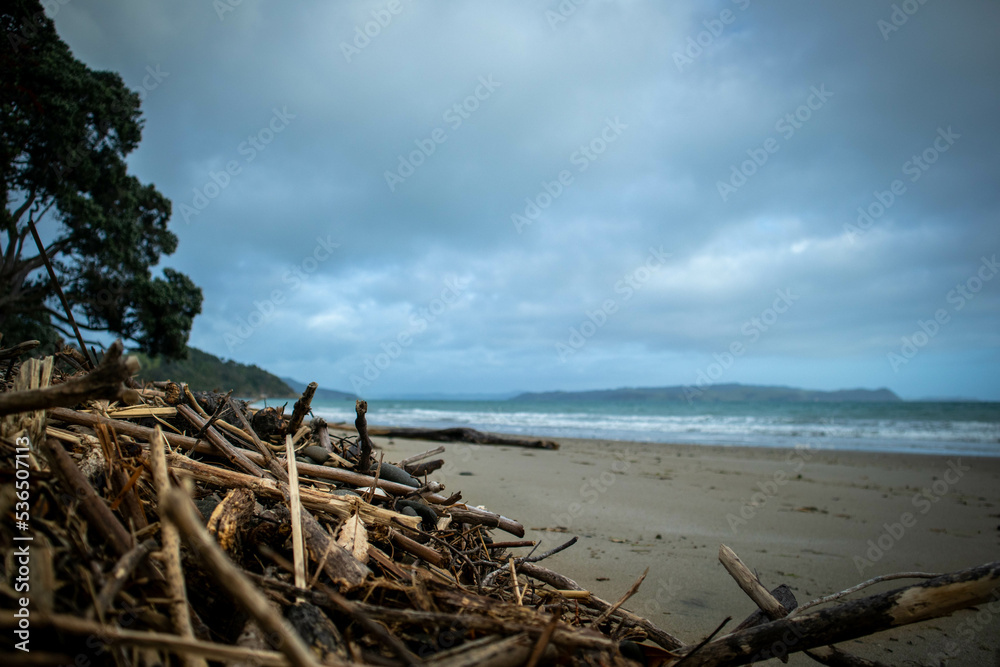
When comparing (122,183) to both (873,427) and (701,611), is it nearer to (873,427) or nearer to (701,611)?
(701,611)

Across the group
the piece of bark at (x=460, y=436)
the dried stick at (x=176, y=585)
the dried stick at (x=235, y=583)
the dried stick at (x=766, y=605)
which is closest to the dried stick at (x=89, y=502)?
the dried stick at (x=176, y=585)

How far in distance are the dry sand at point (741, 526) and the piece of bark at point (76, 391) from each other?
10.2ft

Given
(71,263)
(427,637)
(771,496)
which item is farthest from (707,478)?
(71,263)

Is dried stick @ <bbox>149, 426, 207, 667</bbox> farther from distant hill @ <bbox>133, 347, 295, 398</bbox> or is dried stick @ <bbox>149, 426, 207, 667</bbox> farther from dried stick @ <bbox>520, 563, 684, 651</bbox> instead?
distant hill @ <bbox>133, 347, 295, 398</bbox>

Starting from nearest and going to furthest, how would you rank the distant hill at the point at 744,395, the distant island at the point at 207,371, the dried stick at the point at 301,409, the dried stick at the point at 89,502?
the dried stick at the point at 89,502, the dried stick at the point at 301,409, the distant island at the point at 207,371, the distant hill at the point at 744,395

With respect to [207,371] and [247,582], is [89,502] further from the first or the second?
[207,371]

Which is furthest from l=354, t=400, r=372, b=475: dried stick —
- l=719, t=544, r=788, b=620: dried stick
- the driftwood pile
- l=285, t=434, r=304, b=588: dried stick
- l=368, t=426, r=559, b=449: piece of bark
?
l=368, t=426, r=559, b=449: piece of bark

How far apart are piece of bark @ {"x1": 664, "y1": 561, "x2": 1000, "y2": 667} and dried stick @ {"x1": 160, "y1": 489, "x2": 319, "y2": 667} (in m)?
1.44

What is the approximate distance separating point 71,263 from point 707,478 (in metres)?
20.2

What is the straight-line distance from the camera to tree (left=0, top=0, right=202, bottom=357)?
1322 cm

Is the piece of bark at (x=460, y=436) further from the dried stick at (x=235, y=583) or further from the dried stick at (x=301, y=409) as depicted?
the dried stick at (x=235, y=583)

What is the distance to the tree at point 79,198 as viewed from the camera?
1322 cm

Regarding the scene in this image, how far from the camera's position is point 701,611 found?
3.24 meters

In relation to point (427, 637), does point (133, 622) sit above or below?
above
